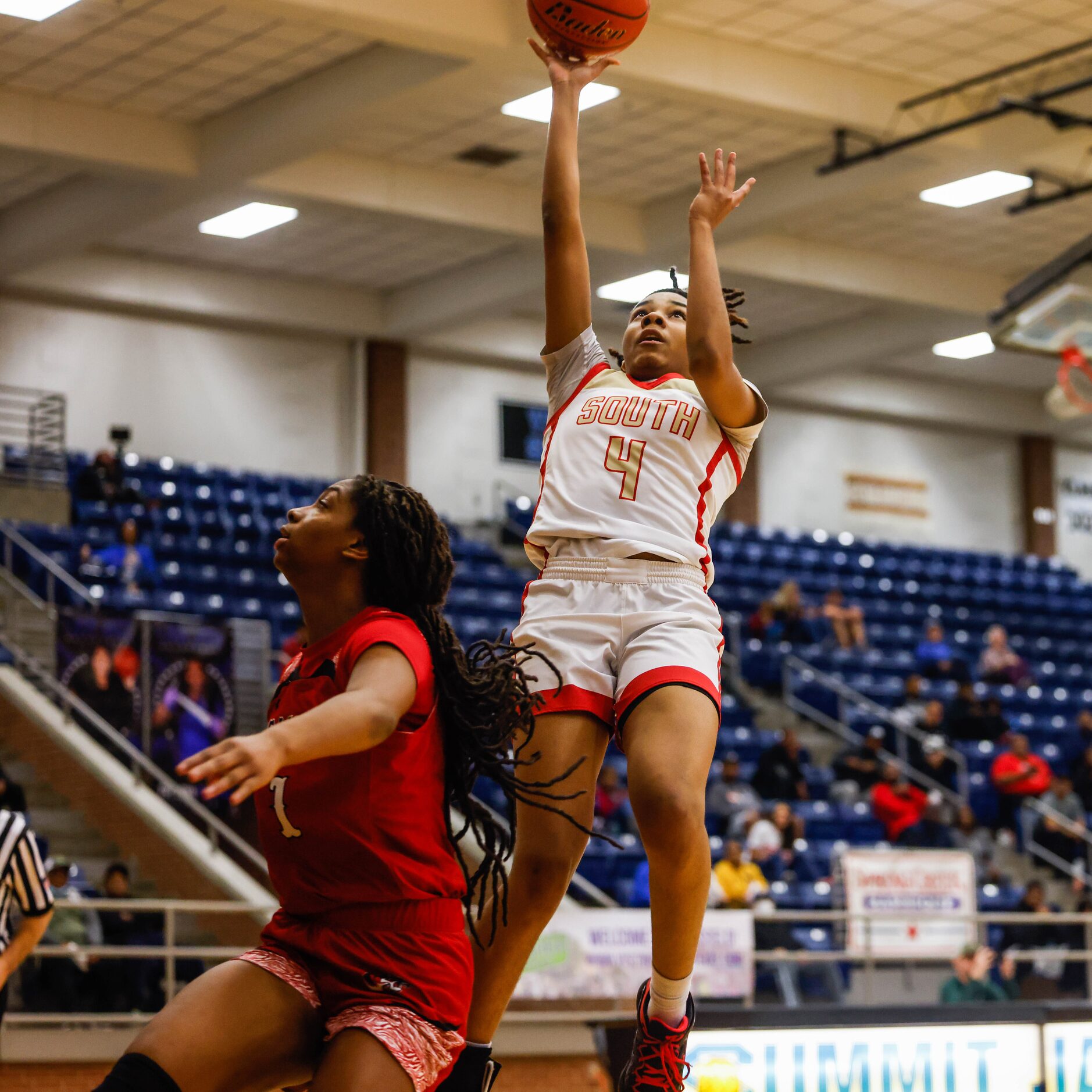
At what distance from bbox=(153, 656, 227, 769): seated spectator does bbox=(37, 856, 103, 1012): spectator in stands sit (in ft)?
Answer: 6.49

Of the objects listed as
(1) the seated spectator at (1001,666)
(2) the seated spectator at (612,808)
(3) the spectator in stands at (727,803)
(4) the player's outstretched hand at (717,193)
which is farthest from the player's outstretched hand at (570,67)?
(1) the seated spectator at (1001,666)

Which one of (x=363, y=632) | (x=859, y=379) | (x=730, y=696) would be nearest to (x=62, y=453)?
(x=730, y=696)

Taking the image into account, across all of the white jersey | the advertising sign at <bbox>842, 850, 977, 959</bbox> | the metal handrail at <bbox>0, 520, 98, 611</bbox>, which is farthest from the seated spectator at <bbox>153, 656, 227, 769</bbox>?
the white jersey

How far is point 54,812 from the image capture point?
40.4ft

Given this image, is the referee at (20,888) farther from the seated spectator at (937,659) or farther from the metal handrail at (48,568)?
the seated spectator at (937,659)

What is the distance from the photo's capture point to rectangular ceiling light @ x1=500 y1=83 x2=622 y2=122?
14.1 m

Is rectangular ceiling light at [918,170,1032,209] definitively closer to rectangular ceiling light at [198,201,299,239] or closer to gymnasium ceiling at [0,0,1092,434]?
gymnasium ceiling at [0,0,1092,434]

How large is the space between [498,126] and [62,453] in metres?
5.19

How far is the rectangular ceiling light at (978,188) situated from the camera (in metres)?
16.5

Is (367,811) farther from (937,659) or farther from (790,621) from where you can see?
(937,659)

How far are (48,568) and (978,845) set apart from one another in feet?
26.5

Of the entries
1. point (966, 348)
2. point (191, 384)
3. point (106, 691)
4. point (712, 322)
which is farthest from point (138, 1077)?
point (966, 348)

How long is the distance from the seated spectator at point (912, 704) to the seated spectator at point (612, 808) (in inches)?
181

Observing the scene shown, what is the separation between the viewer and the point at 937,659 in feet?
65.8
